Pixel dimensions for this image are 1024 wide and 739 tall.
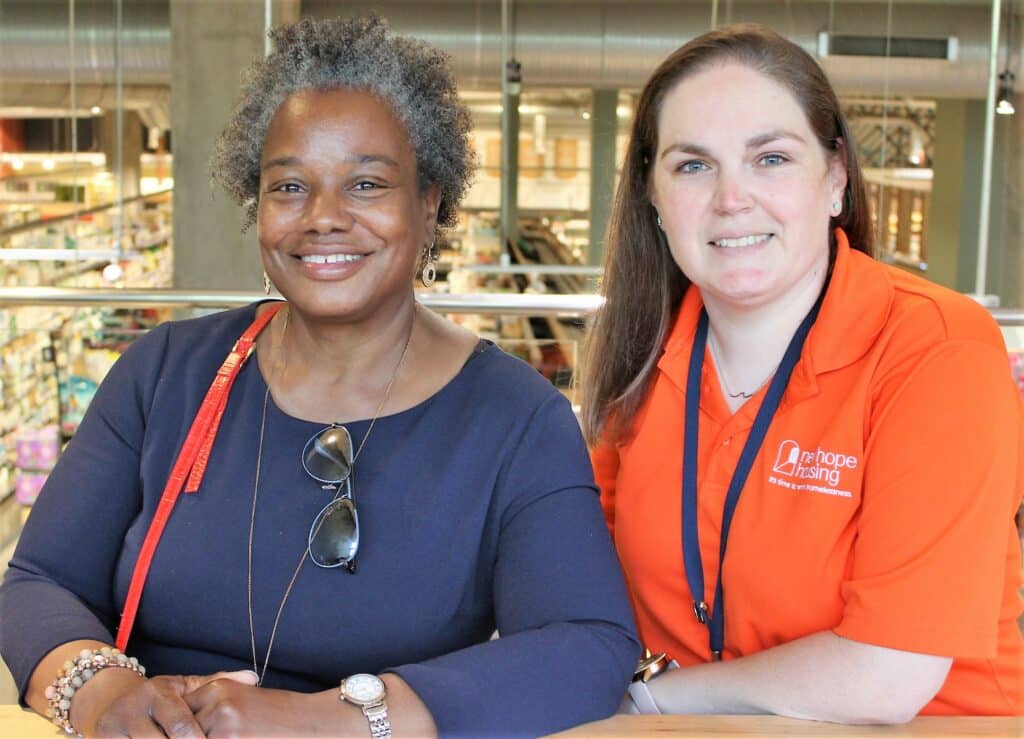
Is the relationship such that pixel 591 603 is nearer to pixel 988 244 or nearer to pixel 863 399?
pixel 863 399

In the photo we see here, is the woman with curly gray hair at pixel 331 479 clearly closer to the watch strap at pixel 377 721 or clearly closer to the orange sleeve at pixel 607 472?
the watch strap at pixel 377 721

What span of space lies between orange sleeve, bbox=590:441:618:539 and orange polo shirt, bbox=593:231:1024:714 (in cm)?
8

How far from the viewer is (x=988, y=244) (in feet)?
23.4

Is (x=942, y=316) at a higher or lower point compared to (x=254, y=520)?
higher

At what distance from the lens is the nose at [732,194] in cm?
156

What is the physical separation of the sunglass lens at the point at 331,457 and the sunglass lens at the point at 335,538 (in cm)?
5

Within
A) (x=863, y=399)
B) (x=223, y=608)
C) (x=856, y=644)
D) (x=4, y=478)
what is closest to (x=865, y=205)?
(x=863, y=399)

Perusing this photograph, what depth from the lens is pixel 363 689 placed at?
129 cm

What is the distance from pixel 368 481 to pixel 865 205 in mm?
773

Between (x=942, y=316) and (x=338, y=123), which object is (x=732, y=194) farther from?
(x=338, y=123)

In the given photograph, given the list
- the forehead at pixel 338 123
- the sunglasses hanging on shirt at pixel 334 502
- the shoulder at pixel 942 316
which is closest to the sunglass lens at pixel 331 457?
the sunglasses hanging on shirt at pixel 334 502

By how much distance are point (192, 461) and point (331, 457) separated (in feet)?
0.61

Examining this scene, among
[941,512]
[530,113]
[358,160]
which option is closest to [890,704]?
[941,512]

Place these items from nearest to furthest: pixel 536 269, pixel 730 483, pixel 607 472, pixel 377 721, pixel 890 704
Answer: pixel 377 721
pixel 890 704
pixel 730 483
pixel 607 472
pixel 536 269
